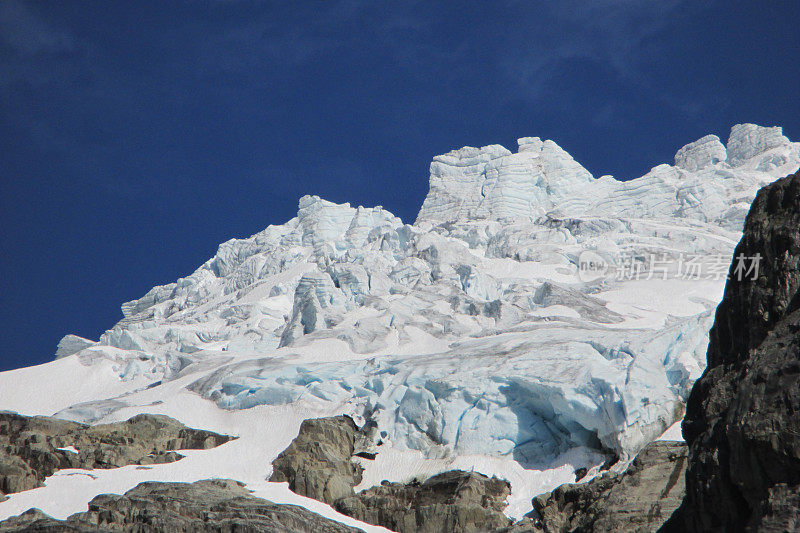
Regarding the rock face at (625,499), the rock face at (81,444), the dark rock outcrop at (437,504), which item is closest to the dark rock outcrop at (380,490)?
the dark rock outcrop at (437,504)

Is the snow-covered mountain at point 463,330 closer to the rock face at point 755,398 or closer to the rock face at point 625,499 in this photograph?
the rock face at point 625,499

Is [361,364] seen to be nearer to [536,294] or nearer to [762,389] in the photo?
[536,294]

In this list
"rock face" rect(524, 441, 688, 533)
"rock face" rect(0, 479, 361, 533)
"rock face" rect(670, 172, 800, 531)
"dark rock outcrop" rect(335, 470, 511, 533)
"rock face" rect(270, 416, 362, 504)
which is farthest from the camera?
"rock face" rect(270, 416, 362, 504)

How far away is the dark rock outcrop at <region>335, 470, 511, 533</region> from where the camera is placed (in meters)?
25.7

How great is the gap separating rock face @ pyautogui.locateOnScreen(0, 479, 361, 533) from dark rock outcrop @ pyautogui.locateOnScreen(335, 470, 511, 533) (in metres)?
2.18

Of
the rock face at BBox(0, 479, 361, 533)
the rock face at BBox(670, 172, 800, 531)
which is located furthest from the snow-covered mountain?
the rock face at BBox(670, 172, 800, 531)

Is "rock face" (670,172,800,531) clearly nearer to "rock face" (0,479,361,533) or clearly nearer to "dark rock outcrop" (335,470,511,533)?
"rock face" (0,479,361,533)

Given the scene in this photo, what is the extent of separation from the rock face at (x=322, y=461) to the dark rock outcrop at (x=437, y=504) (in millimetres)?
1015

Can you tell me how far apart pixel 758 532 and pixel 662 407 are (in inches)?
772

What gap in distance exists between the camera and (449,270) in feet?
219

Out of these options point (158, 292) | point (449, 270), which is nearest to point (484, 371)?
point (449, 270)

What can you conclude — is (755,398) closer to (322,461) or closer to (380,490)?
(380,490)

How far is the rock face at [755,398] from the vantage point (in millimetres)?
9978

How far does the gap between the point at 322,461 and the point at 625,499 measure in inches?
541
